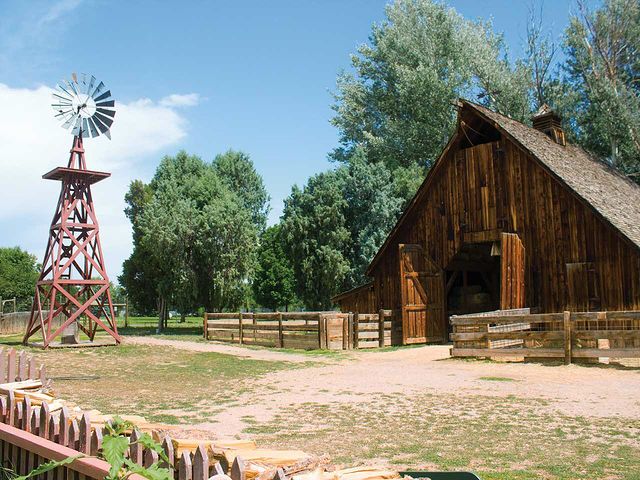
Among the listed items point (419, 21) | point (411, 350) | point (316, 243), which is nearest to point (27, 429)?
point (411, 350)

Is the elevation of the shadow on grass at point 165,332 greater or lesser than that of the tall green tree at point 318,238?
lesser

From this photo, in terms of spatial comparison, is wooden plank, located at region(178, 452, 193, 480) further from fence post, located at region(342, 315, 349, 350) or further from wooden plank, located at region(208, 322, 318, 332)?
fence post, located at region(342, 315, 349, 350)

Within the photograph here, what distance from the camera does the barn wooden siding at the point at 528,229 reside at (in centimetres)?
1972

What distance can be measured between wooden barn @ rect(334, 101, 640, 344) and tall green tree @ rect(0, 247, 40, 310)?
49.3 metres

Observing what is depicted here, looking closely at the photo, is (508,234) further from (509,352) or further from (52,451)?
(52,451)

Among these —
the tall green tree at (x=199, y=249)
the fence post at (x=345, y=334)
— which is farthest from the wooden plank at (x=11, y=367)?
the tall green tree at (x=199, y=249)

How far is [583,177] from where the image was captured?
22875mm

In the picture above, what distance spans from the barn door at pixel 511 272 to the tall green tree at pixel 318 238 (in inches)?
596

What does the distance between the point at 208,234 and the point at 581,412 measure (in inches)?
1132

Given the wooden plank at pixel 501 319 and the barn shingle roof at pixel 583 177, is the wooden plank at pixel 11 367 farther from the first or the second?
the barn shingle roof at pixel 583 177

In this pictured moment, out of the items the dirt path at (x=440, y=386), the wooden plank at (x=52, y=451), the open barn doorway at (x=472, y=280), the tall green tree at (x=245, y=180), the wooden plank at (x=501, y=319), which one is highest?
the tall green tree at (x=245, y=180)

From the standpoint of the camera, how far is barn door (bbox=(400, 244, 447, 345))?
2377 cm

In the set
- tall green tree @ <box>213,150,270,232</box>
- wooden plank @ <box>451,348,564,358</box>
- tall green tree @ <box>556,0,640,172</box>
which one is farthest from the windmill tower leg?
tall green tree @ <box>213,150,270,232</box>

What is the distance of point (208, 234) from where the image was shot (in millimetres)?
36406
